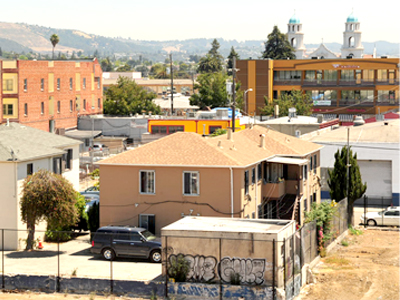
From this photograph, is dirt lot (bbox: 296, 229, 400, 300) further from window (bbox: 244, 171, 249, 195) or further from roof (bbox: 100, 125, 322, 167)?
roof (bbox: 100, 125, 322, 167)

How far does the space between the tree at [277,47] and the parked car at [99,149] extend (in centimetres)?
9330

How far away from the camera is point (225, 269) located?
101ft

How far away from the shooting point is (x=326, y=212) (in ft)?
137

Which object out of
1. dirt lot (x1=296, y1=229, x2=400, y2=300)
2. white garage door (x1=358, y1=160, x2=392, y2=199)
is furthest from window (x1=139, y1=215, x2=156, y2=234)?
white garage door (x1=358, y1=160, x2=392, y2=199)

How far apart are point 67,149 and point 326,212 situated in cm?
1801

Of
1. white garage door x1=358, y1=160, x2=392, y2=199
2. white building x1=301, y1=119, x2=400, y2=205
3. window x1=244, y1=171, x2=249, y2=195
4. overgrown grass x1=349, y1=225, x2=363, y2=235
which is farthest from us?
white garage door x1=358, y1=160, x2=392, y2=199

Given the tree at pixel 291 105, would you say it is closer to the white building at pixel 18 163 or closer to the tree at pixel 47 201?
the white building at pixel 18 163

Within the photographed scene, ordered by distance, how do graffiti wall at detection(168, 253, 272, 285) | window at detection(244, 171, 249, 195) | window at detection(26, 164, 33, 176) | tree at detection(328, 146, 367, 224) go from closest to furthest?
1. graffiti wall at detection(168, 253, 272, 285)
2. window at detection(244, 171, 249, 195)
3. window at detection(26, 164, 33, 176)
4. tree at detection(328, 146, 367, 224)

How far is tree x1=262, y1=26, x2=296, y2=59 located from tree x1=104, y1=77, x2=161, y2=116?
67.3m

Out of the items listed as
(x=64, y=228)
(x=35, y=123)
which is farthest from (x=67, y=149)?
(x=35, y=123)

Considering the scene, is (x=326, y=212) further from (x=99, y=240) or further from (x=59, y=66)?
(x=59, y=66)

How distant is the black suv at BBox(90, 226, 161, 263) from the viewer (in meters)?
35.5

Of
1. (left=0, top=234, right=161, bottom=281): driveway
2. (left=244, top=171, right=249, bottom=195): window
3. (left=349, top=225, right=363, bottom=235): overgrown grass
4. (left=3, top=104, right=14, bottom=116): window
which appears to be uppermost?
(left=3, top=104, right=14, bottom=116): window

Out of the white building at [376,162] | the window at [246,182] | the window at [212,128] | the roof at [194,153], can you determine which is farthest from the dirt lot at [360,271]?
the window at [212,128]
